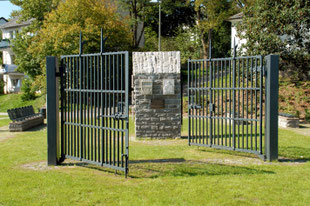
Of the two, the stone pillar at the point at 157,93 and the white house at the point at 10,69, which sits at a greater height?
the white house at the point at 10,69

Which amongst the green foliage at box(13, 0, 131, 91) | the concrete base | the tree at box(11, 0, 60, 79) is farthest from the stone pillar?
the tree at box(11, 0, 60, 79)

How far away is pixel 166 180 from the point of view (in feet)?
20.3

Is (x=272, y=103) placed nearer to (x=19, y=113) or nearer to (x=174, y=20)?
(x=19, y=113)

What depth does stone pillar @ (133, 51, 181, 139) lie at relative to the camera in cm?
1082

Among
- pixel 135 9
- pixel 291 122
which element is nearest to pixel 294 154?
pixel 291 122

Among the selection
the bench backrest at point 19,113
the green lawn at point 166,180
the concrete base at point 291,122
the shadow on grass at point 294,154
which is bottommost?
the green lawn at point 166,180

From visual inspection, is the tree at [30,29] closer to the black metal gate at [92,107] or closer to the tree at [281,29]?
the tree at [281,29]

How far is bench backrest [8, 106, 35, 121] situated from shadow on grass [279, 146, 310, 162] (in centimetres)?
1007

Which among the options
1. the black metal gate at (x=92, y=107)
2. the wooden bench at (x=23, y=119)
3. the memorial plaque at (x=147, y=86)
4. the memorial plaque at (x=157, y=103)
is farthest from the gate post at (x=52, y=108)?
the wooden bench at (x=23, y=119)

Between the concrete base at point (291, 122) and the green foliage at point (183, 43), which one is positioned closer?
the concrete base at point (291, 122)

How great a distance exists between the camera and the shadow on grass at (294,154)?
7.96 m

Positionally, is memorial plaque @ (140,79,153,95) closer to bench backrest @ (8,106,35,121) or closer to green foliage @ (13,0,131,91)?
bench backrest @ (8,106,35,121)

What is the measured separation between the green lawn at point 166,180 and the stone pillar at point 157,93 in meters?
2.01

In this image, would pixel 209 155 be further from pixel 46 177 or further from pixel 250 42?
pixel 250 42
